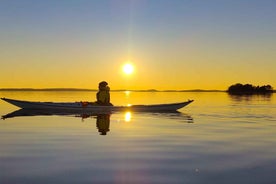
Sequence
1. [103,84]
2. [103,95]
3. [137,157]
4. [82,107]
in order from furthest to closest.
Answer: [82,107] < [103,95] < [103,84] < [137,157]

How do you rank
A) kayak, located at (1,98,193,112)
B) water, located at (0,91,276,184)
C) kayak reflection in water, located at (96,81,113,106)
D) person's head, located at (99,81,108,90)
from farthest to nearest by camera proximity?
kayak, located at (1,98,193,112)
kayak reflection in water, located at (96,81,113,106)
person's head, located at (99,81,108,90)
water, located at (0,91,276,184)

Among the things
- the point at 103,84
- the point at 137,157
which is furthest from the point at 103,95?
the point at 137,157

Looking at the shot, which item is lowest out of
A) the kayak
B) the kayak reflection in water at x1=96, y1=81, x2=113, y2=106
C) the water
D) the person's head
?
the water

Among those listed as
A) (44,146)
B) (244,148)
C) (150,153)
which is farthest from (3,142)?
(244,148)

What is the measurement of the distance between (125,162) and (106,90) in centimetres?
2352

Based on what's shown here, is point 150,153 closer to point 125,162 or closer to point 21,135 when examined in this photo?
point 125,162

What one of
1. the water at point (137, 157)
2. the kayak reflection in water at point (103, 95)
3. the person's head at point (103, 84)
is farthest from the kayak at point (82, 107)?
the water at point (137, 157)

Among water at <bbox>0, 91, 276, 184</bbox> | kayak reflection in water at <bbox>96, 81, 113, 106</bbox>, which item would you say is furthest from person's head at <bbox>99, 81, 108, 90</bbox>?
water at <bbox>0, 91, 276, 184</bbox>

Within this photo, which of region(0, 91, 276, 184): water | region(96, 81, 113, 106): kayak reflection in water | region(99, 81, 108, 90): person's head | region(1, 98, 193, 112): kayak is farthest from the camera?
region(1, 98, 193, 112): kayak

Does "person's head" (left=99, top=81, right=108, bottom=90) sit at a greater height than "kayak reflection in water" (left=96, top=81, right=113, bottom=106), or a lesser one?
greater

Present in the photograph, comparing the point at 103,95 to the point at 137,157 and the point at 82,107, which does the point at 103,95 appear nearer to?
the point at 82,107

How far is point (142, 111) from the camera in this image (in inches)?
1564

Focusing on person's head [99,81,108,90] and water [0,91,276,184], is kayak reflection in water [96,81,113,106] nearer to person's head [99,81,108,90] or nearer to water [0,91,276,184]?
person's head [99,81,108,90]

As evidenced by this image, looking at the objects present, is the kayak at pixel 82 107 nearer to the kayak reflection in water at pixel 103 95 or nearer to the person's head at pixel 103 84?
the kayak reflection in water at pixel 103 95
